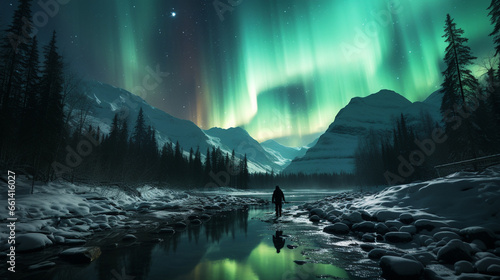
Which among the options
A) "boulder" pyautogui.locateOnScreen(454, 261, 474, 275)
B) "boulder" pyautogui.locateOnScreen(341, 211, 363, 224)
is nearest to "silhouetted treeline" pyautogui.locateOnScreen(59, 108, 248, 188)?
"boulder" pyautogui.locateOnScreen(341, 211, 363, 224)

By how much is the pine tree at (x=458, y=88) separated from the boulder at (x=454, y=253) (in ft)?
80.5

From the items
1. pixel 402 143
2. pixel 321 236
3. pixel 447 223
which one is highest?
pixel 402 143

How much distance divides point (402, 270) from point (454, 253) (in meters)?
1.95

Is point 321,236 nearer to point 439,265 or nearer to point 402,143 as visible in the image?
point 439,265

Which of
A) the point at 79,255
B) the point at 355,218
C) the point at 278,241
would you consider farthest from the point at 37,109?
the point at 355,218

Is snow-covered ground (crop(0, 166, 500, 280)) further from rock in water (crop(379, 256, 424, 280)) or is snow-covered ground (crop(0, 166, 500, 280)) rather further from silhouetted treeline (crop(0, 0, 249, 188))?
silhouetted treeline (crop(0, 0, 249, 188))

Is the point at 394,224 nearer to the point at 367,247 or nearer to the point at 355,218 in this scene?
the point at 355,218

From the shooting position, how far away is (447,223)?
25.9 ft

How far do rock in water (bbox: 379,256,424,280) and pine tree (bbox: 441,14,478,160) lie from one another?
26363mm

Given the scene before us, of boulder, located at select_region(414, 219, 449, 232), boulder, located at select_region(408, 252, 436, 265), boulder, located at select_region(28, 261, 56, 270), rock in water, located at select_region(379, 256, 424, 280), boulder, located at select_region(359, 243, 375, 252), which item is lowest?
boulder, located at select_region(359, 243, 375, 252)

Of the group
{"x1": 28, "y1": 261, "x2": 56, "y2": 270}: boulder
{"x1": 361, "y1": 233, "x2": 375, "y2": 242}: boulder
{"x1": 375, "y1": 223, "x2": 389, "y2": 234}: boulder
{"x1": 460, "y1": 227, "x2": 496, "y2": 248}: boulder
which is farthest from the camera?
{"x1": 375, "y1": 223, "x2": 389, "y2": 234}: boulder

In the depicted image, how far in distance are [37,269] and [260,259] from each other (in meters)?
5.53

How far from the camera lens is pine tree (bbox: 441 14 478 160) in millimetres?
24094

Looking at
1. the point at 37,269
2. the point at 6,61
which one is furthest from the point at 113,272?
the point at 6,61
